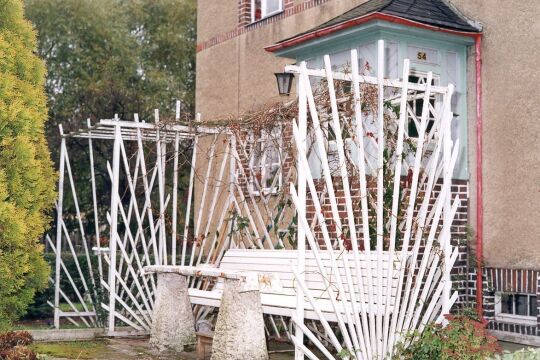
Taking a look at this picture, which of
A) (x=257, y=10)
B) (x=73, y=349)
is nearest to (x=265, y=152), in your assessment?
(x=73, y=349)

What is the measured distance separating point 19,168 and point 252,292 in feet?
10.6

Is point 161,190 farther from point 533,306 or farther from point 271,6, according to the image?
point 271,6

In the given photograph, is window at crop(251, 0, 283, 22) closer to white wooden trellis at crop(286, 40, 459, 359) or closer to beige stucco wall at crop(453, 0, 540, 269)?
beige stucco wall at crop(453, 0, 540, 269)

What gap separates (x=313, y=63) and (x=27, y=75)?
11.7ft

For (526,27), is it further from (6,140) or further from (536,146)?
(6,140)

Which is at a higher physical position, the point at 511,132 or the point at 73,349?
the point at 511,132

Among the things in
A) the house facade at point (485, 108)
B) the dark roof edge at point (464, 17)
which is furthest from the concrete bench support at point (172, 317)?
the dark roof edge at point (464, 17)

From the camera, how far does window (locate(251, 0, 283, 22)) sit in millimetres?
13309

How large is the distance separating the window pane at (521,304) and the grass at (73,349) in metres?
4.58

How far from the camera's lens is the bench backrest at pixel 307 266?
287 inches

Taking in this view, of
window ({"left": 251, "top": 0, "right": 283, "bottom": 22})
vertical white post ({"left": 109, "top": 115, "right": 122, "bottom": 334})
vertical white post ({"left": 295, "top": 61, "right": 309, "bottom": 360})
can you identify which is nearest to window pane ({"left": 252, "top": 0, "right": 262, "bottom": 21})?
window ({"left": 251, "top": 0, "right": 283, "bottom": 22})

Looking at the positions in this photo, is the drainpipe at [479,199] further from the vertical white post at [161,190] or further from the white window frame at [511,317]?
the vertical white post at [161,190]

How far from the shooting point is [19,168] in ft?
29.6

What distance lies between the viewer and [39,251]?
928cm
